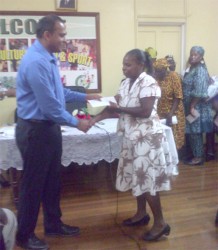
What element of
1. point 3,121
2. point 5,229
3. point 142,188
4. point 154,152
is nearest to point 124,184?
point 142,188

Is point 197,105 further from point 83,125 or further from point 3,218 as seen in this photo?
point 3,218

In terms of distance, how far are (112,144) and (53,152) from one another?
0.90m

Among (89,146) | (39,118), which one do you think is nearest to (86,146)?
(89,146)

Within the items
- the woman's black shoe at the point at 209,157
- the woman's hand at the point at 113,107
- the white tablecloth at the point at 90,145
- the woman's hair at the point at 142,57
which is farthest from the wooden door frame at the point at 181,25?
the woman's hand at the point at 113,107

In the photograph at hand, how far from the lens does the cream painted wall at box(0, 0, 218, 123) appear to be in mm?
4344

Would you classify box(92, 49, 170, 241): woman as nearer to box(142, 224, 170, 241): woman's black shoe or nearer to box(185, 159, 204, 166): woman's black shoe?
box(142, 224, 170, 241): woman's black shoe

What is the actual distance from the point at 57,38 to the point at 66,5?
241cm

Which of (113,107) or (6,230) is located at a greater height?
(113,107)

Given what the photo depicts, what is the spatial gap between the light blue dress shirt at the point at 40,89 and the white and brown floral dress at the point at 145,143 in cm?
38

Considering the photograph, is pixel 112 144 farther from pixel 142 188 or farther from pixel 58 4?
pixel 58 4

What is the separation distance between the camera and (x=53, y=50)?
206cm

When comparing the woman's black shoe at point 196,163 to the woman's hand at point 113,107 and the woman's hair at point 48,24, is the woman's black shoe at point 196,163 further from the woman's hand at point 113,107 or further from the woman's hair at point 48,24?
the woman's hair at point 48,24

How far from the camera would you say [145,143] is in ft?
7.03

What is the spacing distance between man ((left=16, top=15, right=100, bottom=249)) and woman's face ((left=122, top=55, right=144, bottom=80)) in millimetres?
422
